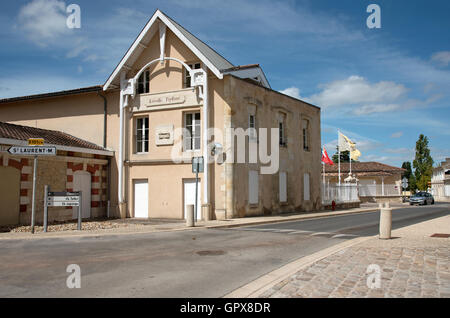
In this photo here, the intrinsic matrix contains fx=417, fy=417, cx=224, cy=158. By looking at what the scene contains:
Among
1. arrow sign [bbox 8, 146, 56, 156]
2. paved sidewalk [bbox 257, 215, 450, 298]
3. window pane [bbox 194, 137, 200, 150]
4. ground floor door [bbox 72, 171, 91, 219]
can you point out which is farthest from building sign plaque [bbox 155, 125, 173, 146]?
paved sidewalk [bbox 257, 215, 450, 298]

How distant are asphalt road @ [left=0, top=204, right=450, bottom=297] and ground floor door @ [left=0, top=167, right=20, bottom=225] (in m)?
4.80

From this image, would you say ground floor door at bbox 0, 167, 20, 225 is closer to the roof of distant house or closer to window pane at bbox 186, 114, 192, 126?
window pane at bbox 186, 114, 192, 126

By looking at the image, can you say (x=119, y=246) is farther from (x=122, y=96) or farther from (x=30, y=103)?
(x=30, y=103)

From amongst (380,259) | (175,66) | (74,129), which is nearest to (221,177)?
(175,66)

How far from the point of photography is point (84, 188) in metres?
20.5

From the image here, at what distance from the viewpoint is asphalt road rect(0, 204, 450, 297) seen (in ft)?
19.4

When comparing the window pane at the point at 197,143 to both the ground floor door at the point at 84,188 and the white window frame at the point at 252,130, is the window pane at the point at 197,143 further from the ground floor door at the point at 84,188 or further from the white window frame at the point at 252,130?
the ground floor door at the point at 84,188

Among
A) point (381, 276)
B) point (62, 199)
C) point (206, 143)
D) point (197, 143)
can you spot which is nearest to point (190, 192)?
point (197, 143)

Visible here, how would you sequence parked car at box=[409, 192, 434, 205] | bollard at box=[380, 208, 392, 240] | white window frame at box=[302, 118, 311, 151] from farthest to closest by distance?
parked car at box=[409, 192, 434, 205] < white window frame at box=[302, 118, 311, 151] < bollard at box=[380, 208, 392, 240]

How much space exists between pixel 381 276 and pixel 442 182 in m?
83.4

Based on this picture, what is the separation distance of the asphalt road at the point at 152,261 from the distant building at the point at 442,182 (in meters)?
69.4

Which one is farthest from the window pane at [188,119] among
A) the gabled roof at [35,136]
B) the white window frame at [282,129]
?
the white window frame at [282,129]

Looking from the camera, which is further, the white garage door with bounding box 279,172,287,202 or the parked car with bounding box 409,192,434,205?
the parked car with bounding box 409,192,434,205

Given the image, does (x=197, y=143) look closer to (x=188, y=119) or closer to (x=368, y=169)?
(x=188, y=119)
